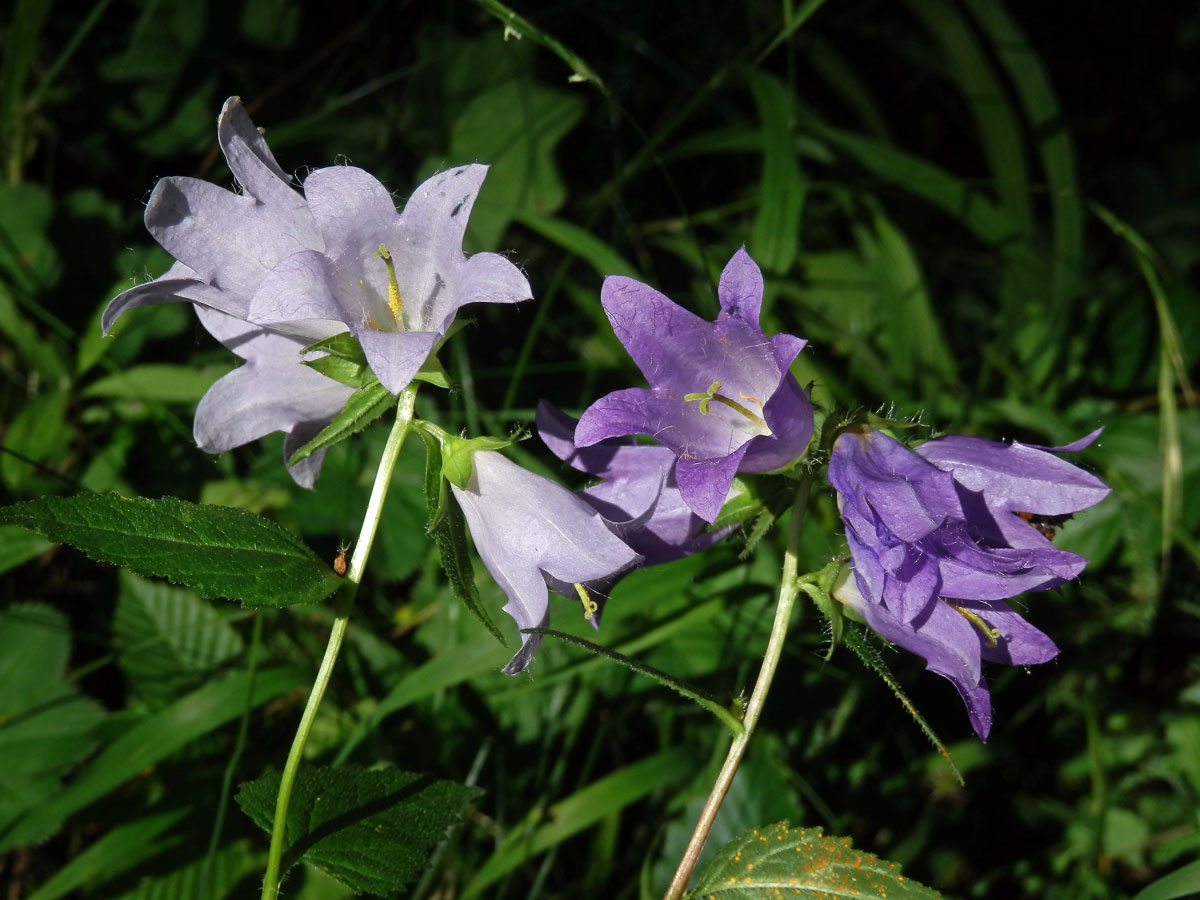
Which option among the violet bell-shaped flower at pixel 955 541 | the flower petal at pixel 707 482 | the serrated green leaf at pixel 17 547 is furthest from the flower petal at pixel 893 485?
the serrated green leaf at pixel 17 547

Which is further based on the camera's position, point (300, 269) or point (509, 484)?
point (509, 484)

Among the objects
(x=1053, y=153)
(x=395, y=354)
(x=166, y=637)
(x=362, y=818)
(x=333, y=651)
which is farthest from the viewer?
(x=1053, y=153)

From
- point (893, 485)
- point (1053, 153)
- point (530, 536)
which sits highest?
point (1053, 153)

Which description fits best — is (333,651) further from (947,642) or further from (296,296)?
(947,642)

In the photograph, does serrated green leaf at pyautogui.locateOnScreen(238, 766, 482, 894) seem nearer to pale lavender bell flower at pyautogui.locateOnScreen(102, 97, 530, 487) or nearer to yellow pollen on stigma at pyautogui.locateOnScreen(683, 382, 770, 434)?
pale lavender bell flower at pyautogui.locateOnScreen(102, 97, 530, 487)

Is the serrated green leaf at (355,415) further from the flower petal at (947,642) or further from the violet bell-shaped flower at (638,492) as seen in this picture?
the flower petal at (947,642)

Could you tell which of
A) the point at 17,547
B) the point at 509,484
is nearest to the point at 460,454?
the point at 509,484

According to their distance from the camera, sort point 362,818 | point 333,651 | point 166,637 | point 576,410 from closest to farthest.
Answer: point 333,651 → point 362,818 → point 166,637 → point 576,410

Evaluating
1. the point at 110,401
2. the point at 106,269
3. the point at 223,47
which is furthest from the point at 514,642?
the point at 223,47
